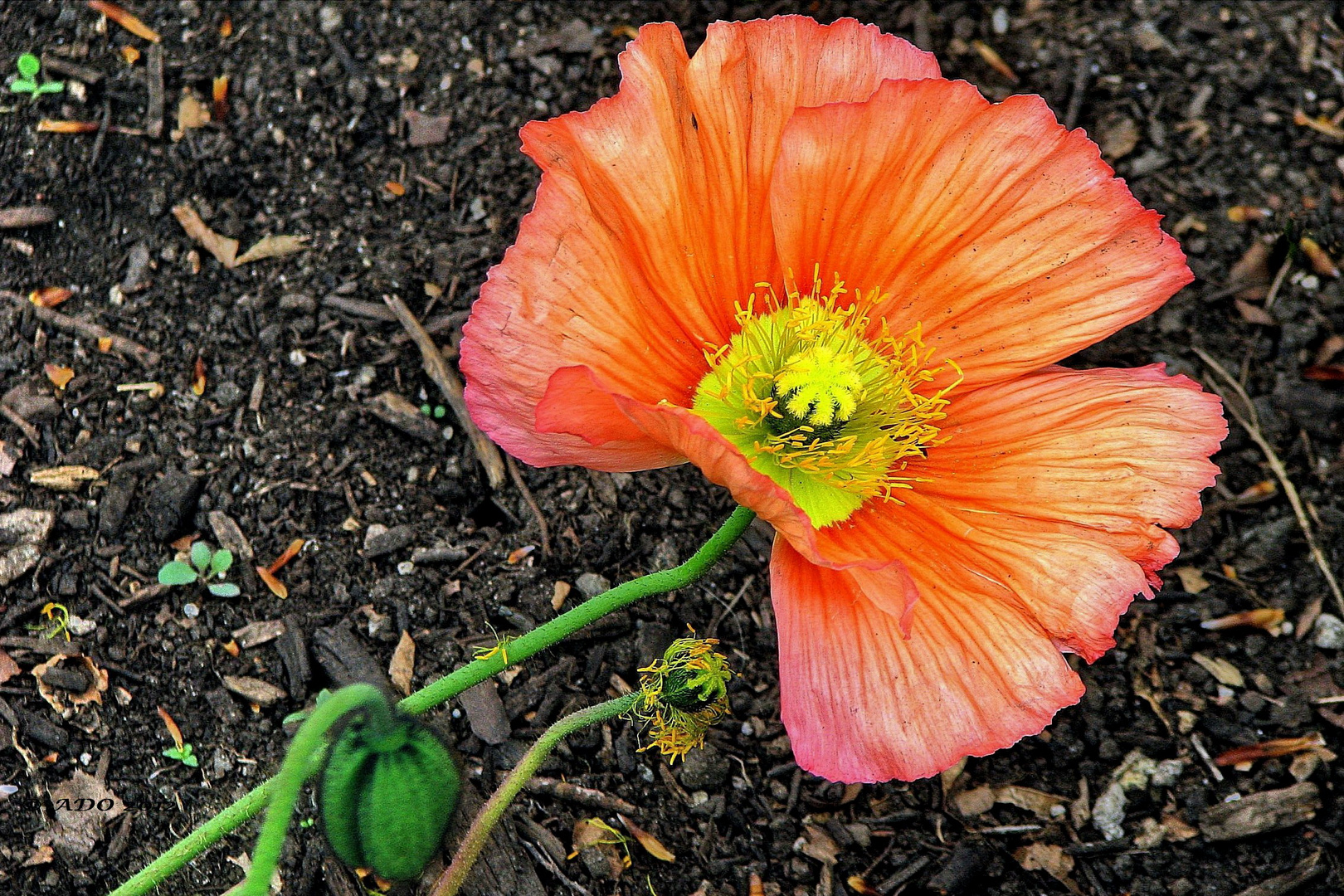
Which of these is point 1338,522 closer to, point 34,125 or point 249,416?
point 249,416

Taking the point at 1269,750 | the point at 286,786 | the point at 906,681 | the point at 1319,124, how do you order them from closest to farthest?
the point at 286,786, the point at 906,681, the point at 1269,750, the point at 1319,124

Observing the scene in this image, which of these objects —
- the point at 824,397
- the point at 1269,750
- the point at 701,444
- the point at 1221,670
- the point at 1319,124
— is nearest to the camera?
the point at 701,444

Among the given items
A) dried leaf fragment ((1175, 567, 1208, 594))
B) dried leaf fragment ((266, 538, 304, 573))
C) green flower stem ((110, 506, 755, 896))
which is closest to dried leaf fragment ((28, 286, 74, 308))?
dried leaf fragment ((266, 538, 304, 573))

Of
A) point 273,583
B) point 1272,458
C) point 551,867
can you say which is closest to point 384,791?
point 551,867

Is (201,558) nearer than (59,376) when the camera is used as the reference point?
Yes

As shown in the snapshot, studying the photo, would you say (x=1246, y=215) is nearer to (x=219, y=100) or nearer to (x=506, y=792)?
(x=506, y=792)

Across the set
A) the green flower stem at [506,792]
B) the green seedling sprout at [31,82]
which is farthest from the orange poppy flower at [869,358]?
the green seedling sprout at [31,82]

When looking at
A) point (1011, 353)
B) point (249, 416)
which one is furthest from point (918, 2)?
point (249, 416)
